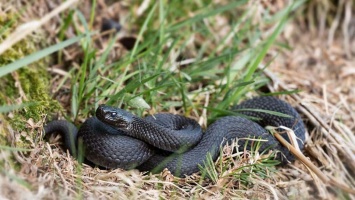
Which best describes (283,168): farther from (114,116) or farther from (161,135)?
(114,116)

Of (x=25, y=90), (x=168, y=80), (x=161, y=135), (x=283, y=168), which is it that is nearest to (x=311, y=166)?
(x=283, y=168)

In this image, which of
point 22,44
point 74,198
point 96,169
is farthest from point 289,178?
point 22,44

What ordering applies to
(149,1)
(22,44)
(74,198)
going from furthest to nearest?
(149,1) < (22,44) < (74,198)

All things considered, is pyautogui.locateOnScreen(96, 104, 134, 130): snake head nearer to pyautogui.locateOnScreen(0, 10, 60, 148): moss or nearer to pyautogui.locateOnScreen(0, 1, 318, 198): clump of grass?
pyautogui.locateOnScreen(0, 1, 318, 198): clump of grass

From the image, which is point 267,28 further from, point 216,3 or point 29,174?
point 29,174

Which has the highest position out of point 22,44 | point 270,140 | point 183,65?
point 22,44

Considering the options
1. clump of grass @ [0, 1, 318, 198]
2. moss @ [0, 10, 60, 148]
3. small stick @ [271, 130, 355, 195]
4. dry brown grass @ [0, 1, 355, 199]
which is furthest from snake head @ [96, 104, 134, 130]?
small stick @ [271, 130, 355, 195]

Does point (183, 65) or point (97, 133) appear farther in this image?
point (183, 65)
